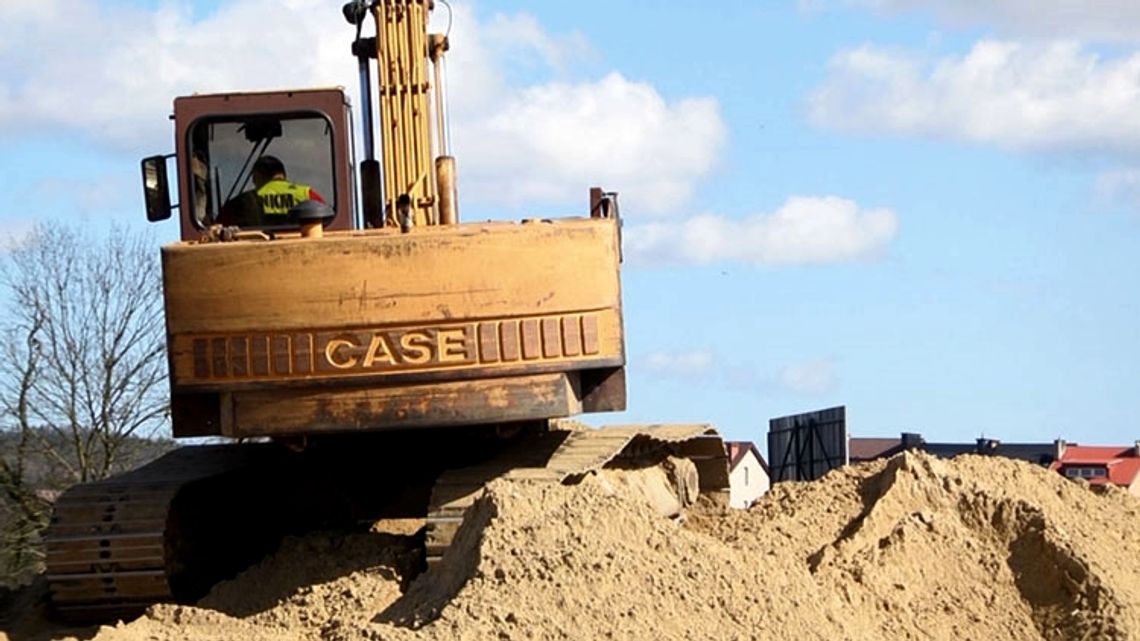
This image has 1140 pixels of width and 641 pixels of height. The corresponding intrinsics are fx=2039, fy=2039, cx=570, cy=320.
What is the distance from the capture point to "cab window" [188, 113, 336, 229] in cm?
1157

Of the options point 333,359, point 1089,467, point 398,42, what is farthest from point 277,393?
point 1089,467

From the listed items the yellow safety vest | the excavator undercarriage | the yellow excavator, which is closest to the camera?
the yellow excavator

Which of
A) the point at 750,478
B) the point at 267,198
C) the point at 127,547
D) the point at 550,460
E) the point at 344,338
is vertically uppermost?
the point at 267,198

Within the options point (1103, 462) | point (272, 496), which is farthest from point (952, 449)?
point (272, 496)

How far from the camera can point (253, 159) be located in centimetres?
1164

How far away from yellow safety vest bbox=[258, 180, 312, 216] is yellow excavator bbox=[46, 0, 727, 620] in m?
0.01

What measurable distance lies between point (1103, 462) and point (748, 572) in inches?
1275

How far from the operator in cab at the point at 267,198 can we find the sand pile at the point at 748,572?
183cm

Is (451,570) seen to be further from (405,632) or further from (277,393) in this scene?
(277,393)

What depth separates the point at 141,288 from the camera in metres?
27.2

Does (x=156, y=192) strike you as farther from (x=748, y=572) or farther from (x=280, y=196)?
(x=748, y=572)

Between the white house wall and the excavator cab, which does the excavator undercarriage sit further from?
the white house wall

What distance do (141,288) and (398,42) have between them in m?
16.4

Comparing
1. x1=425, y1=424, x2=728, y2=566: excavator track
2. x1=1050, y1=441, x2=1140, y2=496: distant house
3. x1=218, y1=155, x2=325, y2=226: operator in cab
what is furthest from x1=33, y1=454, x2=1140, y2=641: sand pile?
x1=1050, y1=441, x2=1140, y2=496: distant house
